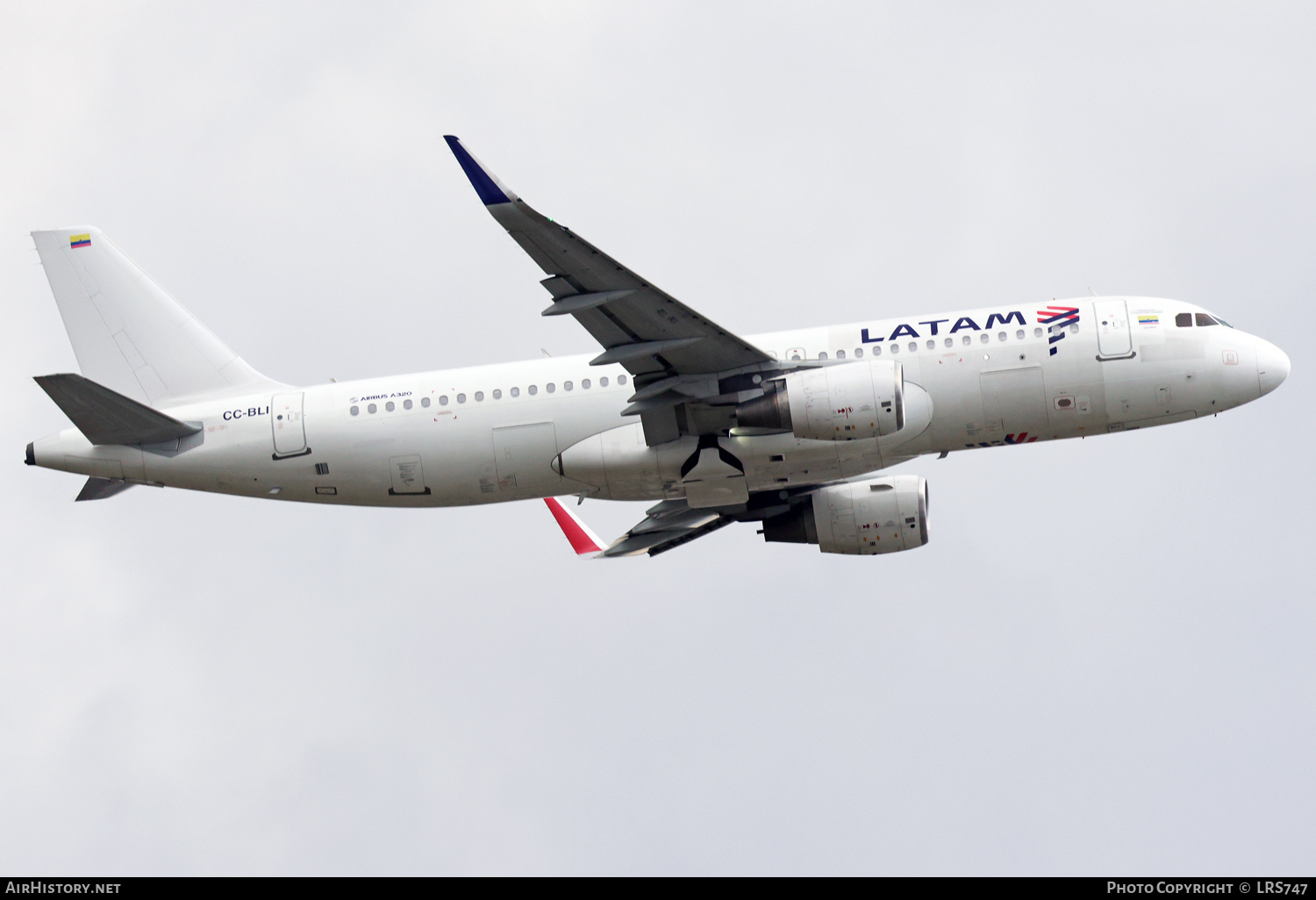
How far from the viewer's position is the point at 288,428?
41.1 m

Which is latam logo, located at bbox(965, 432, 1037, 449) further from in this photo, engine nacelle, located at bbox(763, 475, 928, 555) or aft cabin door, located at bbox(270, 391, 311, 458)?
aft cabin door, located at bbox(270, 391, 311, 458)

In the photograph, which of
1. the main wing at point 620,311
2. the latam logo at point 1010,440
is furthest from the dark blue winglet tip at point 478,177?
the latam logo at point 1010,440

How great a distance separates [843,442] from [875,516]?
22.1 feet

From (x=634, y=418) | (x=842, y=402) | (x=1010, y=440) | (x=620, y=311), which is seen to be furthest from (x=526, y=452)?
(x=1010, y=440)

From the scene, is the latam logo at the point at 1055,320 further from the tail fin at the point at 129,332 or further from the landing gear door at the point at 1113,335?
the tail fin at the point at 129,332

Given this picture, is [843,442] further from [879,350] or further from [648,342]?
[648,342]

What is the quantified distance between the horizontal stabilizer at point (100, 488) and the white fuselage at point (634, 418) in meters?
1.43

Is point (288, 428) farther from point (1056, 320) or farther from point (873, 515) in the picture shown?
point (1056, 320)

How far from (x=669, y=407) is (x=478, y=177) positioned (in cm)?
933

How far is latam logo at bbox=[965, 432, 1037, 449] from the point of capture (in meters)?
39.2

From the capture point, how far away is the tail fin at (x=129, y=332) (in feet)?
142

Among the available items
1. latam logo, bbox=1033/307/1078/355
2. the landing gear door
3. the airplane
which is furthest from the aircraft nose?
latam logo, bbox=1033/307/1078/355

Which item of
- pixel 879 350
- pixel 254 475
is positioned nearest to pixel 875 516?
pixel 879 350

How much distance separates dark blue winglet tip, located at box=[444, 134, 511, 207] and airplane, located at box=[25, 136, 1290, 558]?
344 centimetres
